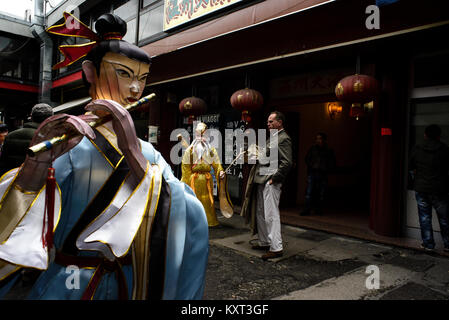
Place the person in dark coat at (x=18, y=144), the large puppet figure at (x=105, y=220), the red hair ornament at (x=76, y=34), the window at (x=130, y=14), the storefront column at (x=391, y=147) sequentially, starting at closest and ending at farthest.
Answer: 1. the large puppet figure at (x=105, y=220)
2. the red hair ornament at (x=76, y=34)
3. the person in dark coat at (x=18, y=144)
4. the storefront column at (x=391, y=147)
5. the window at (x=130, y=14)

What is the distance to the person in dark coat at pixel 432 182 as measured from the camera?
4.54 meters

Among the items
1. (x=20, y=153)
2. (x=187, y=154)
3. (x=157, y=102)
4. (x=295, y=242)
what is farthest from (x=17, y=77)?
(x=295, y=242)

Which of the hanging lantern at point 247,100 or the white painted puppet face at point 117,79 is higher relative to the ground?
the hanging lantern at point 247,100

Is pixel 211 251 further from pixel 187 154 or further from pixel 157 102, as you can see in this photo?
pixel 157 102

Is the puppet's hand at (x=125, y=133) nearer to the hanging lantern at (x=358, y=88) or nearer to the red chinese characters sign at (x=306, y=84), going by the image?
the hanging lantern at (x=358, y=88)

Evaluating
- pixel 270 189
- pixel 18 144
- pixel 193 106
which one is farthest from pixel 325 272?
pixel 193 106

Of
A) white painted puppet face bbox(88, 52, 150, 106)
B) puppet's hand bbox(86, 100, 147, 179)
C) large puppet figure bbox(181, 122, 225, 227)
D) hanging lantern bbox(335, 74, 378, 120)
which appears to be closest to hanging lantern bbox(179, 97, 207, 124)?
large puppet figure bbox(181, 122, 225, 227)

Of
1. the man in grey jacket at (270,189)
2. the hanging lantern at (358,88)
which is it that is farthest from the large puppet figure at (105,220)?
the hanging lantern at (358,88)

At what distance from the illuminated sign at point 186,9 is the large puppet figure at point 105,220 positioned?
242 inches

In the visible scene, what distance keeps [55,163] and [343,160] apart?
10601 mm

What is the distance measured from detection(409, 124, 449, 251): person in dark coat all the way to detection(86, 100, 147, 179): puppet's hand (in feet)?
15.4

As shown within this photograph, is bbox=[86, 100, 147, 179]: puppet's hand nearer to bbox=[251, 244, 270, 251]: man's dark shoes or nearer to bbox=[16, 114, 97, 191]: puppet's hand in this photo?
bbox=[16, 114, 97, 191]: puppet's hand

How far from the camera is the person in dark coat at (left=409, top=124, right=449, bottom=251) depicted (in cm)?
454
